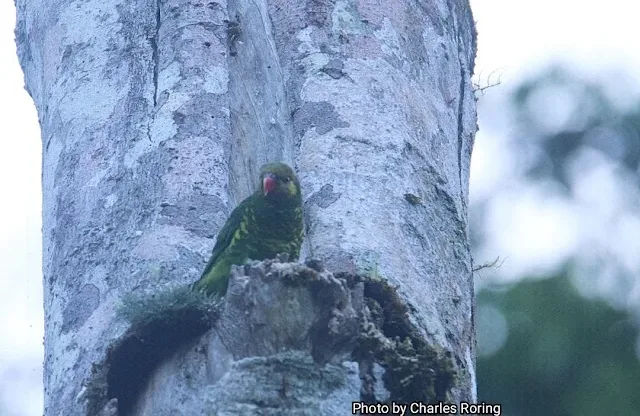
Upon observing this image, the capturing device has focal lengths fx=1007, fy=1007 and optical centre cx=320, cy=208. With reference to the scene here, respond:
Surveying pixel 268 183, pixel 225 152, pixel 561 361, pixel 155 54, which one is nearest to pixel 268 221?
pixel 268 183

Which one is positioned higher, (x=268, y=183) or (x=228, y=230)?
(x=268, y=183)

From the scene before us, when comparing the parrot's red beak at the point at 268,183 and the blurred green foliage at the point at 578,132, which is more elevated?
the blurred green foliage at the point at 578,132

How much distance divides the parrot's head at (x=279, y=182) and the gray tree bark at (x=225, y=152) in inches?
4.6

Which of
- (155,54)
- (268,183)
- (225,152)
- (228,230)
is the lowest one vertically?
(228,230)

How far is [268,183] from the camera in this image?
3662mm

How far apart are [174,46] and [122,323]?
4.20 ft

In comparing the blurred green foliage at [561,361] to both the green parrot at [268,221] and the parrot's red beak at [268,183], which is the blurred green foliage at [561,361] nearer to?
the green parrot at [268,221]

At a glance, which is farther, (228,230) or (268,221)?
(268,221)

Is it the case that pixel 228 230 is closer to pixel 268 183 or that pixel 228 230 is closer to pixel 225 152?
pixel 268 183

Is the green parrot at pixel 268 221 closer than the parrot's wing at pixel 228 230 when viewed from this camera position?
No

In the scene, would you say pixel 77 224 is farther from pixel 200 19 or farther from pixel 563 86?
pixel 563 86

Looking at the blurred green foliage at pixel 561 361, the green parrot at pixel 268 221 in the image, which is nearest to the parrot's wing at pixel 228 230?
the green parrot at pixel 268 221

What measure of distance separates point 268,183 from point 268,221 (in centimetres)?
14

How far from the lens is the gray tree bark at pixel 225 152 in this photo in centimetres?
347
